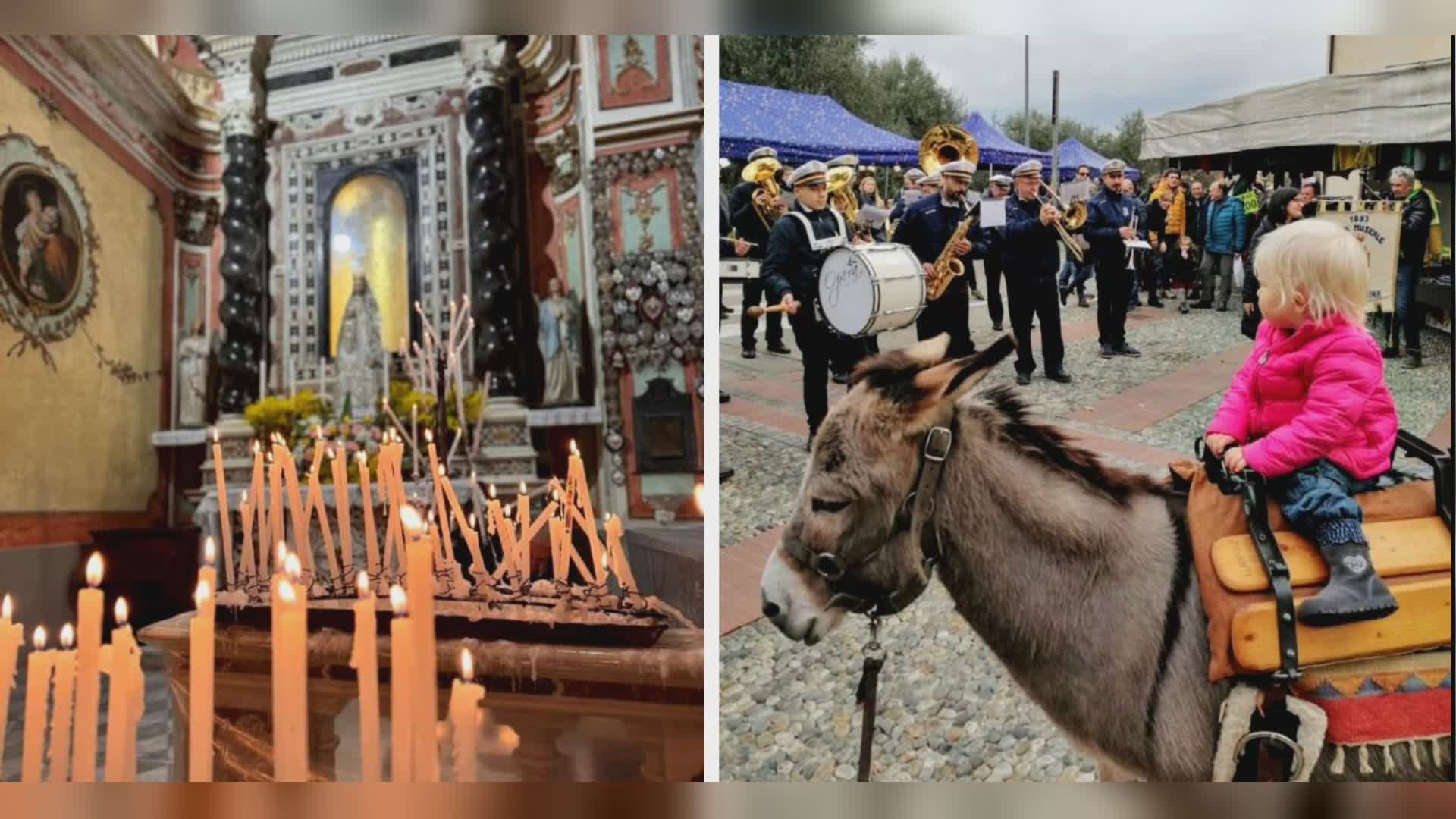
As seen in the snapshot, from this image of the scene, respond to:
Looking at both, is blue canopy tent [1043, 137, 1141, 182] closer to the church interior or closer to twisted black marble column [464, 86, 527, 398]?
the church interior

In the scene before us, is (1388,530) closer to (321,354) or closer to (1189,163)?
(1189,163)

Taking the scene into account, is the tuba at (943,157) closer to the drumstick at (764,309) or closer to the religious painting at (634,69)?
the drumstick at (764,309)

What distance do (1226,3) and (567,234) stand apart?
1922mm

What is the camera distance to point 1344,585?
2104 millimetres

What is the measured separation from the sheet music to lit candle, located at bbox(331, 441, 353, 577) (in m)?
1.89

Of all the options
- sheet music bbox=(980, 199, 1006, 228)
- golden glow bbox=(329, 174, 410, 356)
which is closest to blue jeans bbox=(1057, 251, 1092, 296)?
sheet music bbox=(980, 199, 1006, 228)

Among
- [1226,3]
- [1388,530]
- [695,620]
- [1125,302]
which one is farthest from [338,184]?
[1388,530]

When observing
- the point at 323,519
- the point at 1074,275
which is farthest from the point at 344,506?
the point at 1074,275

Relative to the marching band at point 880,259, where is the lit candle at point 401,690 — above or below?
below

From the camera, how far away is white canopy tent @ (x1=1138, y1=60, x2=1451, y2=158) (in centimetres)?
230

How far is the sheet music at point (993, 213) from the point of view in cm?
240

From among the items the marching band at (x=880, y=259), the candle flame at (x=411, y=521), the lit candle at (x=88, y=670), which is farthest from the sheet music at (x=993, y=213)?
the lit candle at (x=88, y=670)

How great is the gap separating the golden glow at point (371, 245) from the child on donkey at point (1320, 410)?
2281 mm

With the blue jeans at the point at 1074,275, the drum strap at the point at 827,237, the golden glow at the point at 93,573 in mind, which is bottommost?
the golden glow at the point at 93,573
